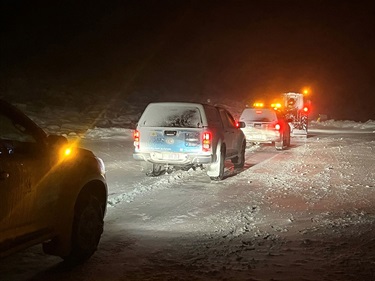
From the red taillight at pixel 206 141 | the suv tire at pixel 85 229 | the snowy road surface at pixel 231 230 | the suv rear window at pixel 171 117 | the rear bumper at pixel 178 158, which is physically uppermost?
the suv rear window at pixel 171 117

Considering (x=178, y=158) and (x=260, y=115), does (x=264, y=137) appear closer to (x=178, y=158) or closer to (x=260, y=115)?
(x=260, y=115)

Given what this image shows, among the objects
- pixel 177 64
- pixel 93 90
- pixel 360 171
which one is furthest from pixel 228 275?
pixel 177 64

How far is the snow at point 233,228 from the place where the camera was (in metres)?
5.75

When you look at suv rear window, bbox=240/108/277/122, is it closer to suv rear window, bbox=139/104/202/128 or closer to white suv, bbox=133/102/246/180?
white suv, bbox=133/102/246/180

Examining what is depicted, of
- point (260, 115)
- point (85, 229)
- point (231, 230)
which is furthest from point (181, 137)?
point (260, 115)

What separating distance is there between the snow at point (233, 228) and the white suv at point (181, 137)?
1.87 feet

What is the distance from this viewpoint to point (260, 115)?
851 inches

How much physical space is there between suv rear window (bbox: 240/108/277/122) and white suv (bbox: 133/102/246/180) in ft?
29.4

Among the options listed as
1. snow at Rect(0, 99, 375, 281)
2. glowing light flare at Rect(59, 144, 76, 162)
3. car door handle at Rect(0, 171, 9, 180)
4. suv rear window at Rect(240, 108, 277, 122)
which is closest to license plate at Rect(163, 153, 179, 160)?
snow at Rect(0, 99, 375, 281)

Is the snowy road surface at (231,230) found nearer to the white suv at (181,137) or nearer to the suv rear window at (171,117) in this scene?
the white suv at (181,137)

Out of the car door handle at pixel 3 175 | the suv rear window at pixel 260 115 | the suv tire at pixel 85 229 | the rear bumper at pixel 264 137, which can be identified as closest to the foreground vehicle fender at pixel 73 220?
the suv tire at pixel 85 229

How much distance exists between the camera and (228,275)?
220 inches

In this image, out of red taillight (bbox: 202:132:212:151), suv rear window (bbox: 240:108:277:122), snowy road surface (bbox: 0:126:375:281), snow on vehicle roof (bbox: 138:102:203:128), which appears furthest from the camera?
suv rear window (bbox: 240:108:277:122)

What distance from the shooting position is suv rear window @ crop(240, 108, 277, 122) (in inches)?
847
